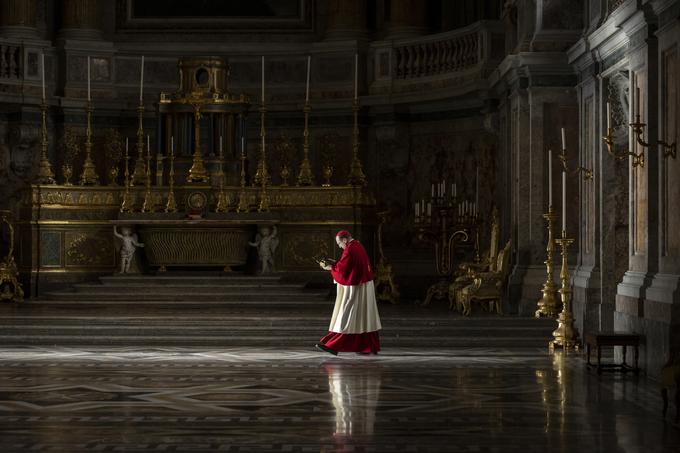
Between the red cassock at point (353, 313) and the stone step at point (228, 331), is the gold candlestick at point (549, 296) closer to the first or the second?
the stone step at point (228, 331)

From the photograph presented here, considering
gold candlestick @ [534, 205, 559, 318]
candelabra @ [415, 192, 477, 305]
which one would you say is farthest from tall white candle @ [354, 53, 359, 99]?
gold candlestick @ [534, 205, 559, 318]

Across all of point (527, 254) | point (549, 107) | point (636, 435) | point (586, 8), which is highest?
point (586, 8)

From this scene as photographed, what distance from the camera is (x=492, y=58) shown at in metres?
22.8

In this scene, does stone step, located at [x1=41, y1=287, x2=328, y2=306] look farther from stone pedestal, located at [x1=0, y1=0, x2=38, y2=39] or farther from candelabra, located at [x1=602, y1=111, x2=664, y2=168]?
Result: candelabra, located at [x1=602, y1=111, x2=664, y2=168]

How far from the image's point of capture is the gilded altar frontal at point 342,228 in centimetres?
1188

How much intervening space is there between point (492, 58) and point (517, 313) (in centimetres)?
481

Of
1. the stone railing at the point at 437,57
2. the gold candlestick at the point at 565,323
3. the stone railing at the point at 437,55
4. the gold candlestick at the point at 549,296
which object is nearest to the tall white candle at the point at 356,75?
the stone railing at the point at 437,57

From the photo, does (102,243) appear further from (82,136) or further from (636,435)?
(636,435)

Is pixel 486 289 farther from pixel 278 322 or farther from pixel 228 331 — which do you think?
pixel 228 331

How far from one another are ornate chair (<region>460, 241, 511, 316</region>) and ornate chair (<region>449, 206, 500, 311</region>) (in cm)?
49

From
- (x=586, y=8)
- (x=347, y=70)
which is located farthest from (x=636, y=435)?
(x=347, y=70)

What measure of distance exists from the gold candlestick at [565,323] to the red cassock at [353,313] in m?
2.22

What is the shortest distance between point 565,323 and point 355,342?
101 inches

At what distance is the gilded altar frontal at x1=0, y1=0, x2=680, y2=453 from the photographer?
39.0 feet
